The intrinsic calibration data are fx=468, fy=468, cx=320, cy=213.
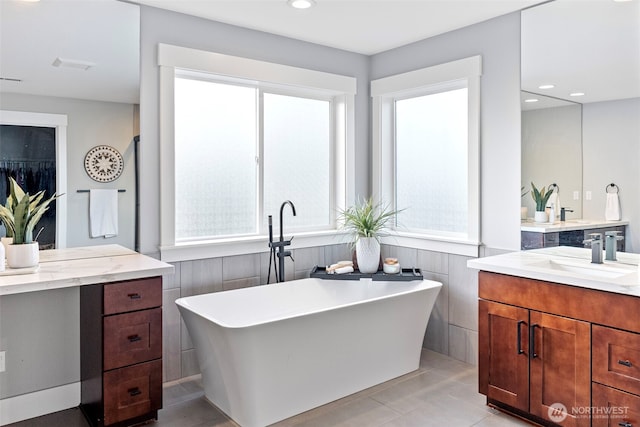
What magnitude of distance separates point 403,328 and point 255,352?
118 centimetres

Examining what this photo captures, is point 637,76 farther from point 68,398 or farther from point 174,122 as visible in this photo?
point 68,398

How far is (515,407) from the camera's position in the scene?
262cm

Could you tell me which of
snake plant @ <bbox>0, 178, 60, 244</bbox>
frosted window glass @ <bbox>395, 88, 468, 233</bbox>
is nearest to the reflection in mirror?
frosted window glass @ <bbox>395, 88, 468, 233</bbox>

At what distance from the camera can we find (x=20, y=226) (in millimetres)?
2490

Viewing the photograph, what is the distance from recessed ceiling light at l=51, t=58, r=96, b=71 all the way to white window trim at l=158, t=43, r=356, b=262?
1.46 feet

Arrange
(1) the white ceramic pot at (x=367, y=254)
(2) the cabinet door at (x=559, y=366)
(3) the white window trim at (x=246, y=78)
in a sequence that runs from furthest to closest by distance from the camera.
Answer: (1) the white ceramic pot at (x=367, y=254), (3) the white window trim at (x=246, y=78), (2) the cabinet door at (x=559, y=366)

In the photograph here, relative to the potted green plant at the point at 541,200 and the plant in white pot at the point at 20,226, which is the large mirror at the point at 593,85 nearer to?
the potted green plant at the point at 541,200

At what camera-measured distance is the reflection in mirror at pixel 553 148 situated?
289 centimetres

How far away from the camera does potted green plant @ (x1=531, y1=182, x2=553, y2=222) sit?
120 inches

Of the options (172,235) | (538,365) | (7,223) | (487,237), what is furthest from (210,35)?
(538,365)

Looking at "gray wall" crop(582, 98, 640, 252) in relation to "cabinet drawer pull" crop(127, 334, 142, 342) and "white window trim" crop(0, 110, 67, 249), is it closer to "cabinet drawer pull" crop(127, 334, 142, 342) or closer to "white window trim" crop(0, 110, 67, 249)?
"cabinet drawer pull" crop(127, 334, 142, 342)

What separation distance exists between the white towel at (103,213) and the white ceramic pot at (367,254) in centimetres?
179

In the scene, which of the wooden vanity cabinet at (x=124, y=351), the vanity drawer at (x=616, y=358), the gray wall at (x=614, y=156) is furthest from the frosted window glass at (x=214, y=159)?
the vanity drawer at (x=616, y=358)

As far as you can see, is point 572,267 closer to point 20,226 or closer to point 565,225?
point 565,225
